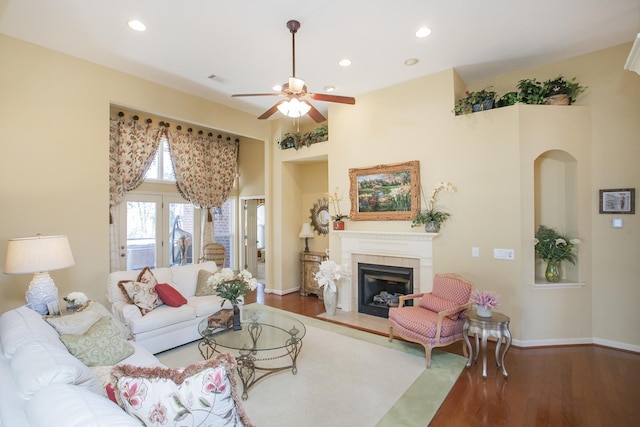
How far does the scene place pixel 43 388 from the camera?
1.29m

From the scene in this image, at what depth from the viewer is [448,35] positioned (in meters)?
3.40

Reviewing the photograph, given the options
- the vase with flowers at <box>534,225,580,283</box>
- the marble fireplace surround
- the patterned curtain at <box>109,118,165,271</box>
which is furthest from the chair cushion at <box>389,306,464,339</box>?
the patterned curtain at <box>109,118,165,271</box>

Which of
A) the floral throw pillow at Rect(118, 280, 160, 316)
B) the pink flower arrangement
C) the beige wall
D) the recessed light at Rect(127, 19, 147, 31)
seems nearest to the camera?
the pink flower arrangement

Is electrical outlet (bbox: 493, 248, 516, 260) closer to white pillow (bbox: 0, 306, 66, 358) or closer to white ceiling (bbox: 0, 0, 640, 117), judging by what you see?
white ceiling (bbox: 0, 0, 640, 117)

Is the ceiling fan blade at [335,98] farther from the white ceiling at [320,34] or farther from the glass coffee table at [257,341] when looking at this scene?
the glass coffee table at [257,341]

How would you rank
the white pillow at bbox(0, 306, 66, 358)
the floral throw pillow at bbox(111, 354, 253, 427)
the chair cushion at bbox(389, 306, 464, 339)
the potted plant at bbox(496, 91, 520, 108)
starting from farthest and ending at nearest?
1. the potted plant at bbox(496, 91, 520, 108)
2. the chair cushion at bbox(389, 306, 464, 339)
3. the white pillow at bbox(0, 306, 66, 358)
4. the floral throw pillow at bbox(111, 354, 253, 427)

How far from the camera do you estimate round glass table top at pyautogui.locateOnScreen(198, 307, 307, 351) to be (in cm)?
277

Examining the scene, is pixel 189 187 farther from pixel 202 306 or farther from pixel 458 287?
pixel 458 287

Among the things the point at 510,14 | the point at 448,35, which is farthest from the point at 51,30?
the point at 510,14

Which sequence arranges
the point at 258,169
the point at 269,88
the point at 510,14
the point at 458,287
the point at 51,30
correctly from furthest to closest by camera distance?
the point at 258,169
the point at 269,88
the point at 458,287
the point at 51,30
the point at 510,14

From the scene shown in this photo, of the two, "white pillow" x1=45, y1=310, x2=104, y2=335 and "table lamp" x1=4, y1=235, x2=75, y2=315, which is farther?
"table lamp" x1=4, y1=235, x2=75, y2=315

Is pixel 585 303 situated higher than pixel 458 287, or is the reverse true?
pixel 458 287

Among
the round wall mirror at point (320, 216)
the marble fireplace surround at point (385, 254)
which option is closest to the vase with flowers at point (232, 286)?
the marble fireplace surround at point (385, 254)

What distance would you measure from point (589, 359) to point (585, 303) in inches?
27.8
